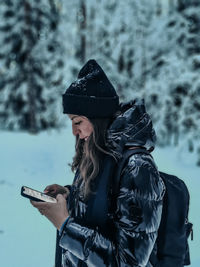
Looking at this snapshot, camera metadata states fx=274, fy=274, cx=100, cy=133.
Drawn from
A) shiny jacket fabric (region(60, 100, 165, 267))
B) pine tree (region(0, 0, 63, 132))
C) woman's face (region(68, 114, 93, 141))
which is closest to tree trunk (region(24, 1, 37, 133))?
pine tree (region(0, 0, 63, 132))

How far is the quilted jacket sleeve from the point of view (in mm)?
1496

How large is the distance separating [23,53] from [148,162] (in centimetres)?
Result: 1721

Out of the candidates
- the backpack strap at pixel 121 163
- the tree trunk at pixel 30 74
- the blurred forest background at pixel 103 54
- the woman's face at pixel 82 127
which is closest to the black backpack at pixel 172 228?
the backpack strap at pixel 121 163

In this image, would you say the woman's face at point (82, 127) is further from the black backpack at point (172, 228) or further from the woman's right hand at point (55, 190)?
the woman's right hand at point (55, 190)

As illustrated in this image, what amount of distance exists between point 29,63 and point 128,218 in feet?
51.2

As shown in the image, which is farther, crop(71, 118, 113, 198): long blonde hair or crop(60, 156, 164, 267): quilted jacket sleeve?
crop(71, 118, 113, 198): long blonde hair

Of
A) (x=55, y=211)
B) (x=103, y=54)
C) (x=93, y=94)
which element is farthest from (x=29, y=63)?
(x=55, y=211)

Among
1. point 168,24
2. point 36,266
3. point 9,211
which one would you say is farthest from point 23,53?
point 36,266

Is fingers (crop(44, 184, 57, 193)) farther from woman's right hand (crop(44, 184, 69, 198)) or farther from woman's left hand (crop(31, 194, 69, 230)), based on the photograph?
woman's left hand (crop(31, 194, 69, 230))

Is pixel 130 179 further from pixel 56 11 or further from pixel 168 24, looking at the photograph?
pixel 56 11

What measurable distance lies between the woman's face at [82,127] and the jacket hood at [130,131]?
0.15 meters

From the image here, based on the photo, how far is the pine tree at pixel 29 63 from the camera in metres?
15.9

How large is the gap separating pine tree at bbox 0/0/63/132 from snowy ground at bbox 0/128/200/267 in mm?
1942

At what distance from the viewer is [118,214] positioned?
1579 millimetres
